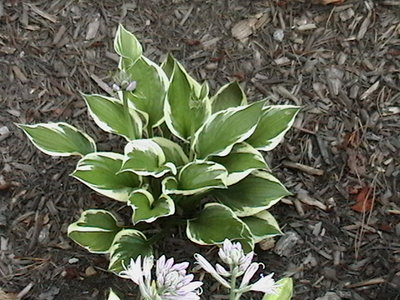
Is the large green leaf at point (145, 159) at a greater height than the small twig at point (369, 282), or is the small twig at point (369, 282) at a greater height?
the large green leaf at point (145, 159)

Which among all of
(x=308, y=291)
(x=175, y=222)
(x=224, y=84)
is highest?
(x=224, y=84)

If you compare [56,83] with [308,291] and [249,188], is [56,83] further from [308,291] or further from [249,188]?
[308,291]

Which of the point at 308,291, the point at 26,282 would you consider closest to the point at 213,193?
the point at 308,291

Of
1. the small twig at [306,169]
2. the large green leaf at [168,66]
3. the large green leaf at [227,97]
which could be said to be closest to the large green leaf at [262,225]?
the small twig at [306,169]

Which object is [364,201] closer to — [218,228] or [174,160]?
[218,228]

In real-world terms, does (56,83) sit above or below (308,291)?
Answer: above

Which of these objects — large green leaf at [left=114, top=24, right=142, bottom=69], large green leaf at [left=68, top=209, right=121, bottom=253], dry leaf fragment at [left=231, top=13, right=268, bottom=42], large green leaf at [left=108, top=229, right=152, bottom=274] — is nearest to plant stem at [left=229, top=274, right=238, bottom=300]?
large green leaf at [left=108, top=229, right=152, bottom=274]

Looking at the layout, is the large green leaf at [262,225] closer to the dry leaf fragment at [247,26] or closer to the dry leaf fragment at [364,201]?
the dry leaf fragment at [364,201]
